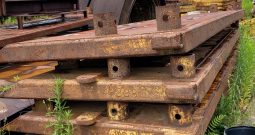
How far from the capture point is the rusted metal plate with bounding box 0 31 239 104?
2.17 m

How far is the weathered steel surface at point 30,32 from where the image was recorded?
3.91 metres

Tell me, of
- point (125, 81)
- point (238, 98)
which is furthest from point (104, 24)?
point (238, 98)

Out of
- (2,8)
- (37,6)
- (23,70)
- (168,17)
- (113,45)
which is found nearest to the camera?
(168,17)

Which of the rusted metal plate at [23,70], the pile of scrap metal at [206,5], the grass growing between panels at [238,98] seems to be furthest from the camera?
the pile of scrap metal at [206,5]

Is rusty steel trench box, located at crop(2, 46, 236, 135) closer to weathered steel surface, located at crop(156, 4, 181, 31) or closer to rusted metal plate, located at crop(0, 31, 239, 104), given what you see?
rusted metal plate, located at crop(0, 31, 239, 104)

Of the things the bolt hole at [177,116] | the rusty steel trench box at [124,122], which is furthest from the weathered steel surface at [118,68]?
the bolt hole at [177,116]

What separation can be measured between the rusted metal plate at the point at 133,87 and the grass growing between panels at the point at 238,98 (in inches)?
39.5

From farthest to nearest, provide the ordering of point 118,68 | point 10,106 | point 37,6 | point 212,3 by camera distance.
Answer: point 212,3, point 37,6, point 10,106, point 118,68

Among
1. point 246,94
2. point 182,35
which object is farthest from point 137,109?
point 246,94

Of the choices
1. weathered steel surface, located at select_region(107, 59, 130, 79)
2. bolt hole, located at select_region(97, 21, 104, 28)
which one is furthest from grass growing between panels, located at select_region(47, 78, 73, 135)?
bolt hole, located at select_region(97, 21, 104, 28)

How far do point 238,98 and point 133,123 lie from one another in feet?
7.74

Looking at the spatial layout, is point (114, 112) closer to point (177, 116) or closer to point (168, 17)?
point (177, 116)

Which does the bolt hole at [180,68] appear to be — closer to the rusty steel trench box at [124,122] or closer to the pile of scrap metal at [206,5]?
the rusty steel trench box at [124,122]

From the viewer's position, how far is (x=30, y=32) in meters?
4.43
